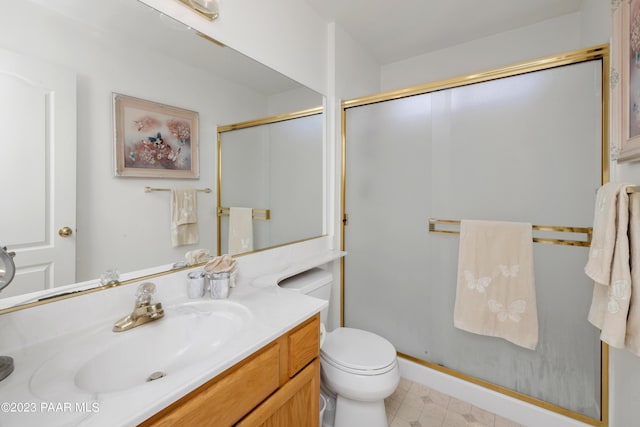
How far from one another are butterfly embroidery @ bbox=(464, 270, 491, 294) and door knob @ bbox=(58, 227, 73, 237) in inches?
70.2

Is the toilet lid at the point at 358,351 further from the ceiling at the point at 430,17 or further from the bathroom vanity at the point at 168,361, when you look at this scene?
the ceiling at the point at 430,17

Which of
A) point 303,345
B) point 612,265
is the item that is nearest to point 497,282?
point 612,265

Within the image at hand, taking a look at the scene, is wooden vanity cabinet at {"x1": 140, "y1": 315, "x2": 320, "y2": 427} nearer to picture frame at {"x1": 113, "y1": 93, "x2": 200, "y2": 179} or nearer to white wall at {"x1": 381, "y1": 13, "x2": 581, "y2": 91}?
picture frame at {"x1": 113, "y1": 93, "x2": 200, "y2": 179}

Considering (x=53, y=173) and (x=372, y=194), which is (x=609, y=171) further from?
(x=53, y=173)

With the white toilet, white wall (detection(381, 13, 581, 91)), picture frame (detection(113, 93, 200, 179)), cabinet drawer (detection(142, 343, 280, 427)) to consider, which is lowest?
the white toilet

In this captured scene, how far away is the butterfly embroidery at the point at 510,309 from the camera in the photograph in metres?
1.45

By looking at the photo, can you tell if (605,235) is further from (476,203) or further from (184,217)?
(184,217)

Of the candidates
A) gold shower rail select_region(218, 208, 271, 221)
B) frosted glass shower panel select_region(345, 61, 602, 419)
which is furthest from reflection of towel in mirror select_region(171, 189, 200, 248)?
frosted glass shower panel select_region(345, 61, 602, 419)

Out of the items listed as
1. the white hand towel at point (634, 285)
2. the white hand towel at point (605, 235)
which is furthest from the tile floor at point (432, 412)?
the white hand towel at point (605, 235)

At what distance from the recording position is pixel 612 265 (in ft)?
3.18

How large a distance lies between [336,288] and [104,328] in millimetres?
1484

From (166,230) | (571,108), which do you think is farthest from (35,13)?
(571,108)

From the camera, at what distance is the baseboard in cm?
142

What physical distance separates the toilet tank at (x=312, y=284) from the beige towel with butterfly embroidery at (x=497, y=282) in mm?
766
